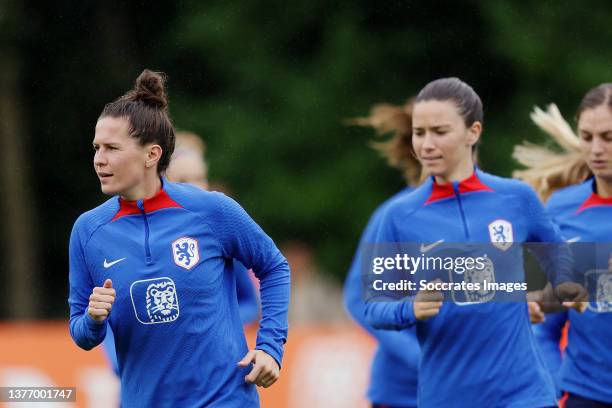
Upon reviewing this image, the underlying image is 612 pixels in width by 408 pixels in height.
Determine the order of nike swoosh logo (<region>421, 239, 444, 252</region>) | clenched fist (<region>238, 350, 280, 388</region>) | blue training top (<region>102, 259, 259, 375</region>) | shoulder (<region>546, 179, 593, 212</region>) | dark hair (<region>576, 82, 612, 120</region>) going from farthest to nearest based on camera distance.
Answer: blue training top (<region>102, 259, 259, 375</region>) < shoulder (<region>546, 179, 593, 212</region>) < dark hair (<region>576, 82, 612, 120</region>) < nike swoosh logo (<region>421, 239, 444, 252</region>) < clenched fist (<region>238, 350, 280, 388</region>)

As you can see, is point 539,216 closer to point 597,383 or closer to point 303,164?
point 597,383

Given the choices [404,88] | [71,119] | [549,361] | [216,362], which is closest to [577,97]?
[404,88]

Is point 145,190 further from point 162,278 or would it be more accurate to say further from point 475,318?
point 475,318

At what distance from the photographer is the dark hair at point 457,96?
6.46 metres

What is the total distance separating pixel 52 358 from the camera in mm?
11430

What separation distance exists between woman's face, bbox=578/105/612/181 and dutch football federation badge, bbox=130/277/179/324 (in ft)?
7.84

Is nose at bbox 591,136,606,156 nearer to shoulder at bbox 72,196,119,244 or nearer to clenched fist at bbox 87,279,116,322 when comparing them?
shoulder at bbox 72,196,119,244

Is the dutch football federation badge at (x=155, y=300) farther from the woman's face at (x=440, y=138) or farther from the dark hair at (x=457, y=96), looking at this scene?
the dark hair at (x=457, y=96)

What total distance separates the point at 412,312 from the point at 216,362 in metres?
1.00

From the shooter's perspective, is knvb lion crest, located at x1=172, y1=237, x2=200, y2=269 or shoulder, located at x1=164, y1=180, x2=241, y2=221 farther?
shoulder, located at x1=164, y1=180, x2=241, y2=221

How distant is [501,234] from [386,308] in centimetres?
65

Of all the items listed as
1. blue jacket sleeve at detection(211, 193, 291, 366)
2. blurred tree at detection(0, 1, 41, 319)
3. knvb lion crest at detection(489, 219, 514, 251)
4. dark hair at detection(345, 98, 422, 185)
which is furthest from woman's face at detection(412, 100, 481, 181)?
blurred tree at detection(0, 1, 41, 319)

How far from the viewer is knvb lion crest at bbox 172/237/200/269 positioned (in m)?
5.68

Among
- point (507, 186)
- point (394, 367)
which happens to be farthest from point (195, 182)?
point (507, 186)
